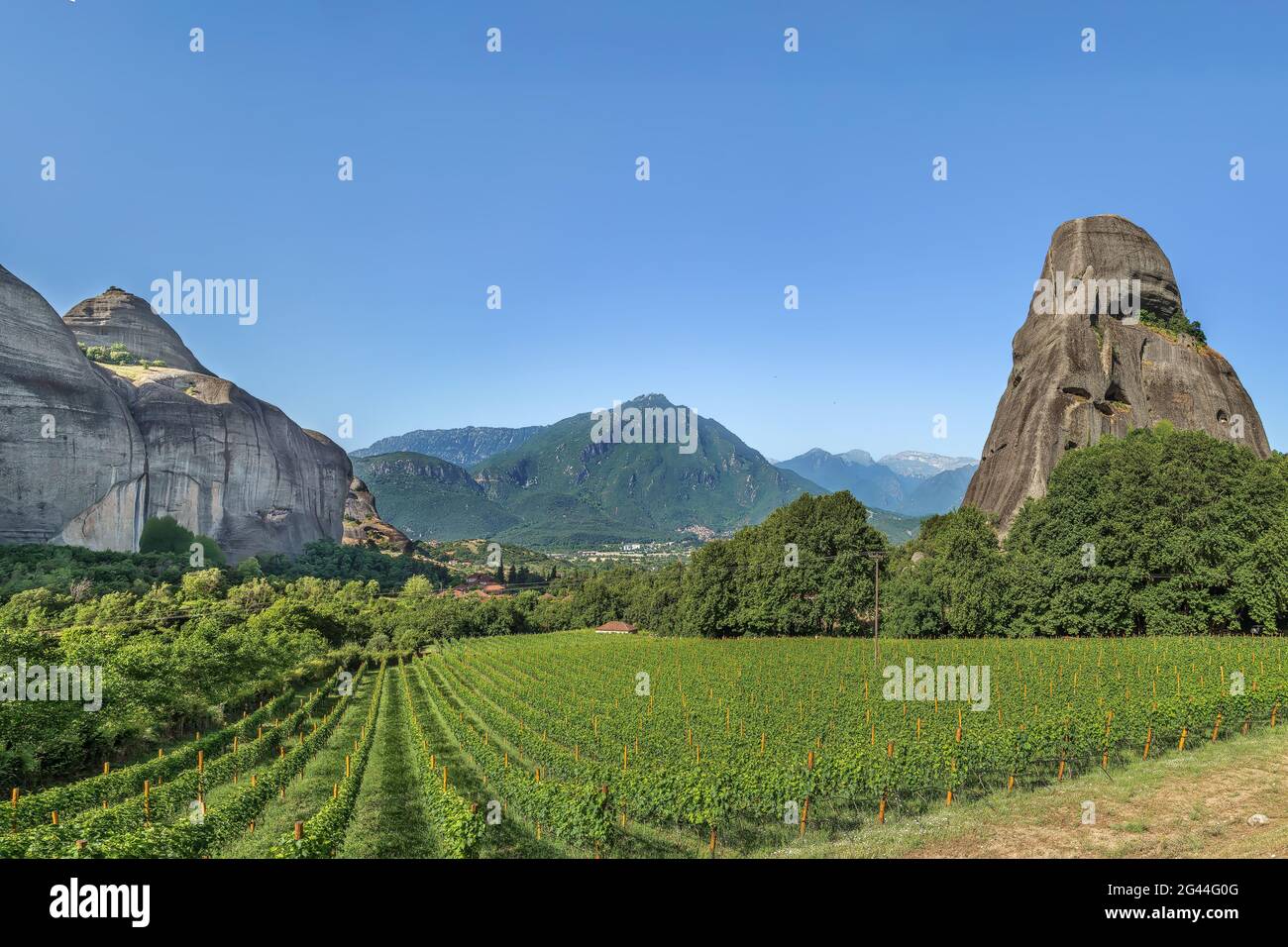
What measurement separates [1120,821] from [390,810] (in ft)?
80.2

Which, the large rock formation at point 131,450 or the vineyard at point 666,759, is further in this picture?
the large rock formation at point 131,450

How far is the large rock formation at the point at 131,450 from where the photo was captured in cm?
9125

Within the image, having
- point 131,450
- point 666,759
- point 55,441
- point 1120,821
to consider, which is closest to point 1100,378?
point 1120,821

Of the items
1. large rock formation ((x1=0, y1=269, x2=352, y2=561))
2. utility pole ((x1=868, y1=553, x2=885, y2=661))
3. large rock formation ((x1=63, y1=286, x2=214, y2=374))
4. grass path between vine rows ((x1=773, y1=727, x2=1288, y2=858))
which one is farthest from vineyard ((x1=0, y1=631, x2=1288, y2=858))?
large rock formation ((x1=63, y1=286, x2=214, y2=374))

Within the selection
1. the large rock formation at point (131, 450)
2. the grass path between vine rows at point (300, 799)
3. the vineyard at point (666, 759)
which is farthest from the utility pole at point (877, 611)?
the large rock formation at point (131, 450)

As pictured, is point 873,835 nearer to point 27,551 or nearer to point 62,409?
point 27,551

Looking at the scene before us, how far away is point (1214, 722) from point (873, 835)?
18.1 metres

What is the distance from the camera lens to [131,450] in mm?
103562

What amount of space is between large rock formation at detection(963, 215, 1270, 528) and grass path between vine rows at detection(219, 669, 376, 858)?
72.9 metres

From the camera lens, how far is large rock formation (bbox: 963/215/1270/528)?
7731 centimetres

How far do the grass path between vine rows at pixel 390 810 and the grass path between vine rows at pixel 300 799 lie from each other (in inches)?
66.6

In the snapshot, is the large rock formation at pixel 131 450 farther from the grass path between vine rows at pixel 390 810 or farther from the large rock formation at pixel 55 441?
the grass path between vine rows at pixel 390 810

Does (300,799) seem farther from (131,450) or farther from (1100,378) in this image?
(131,450)
